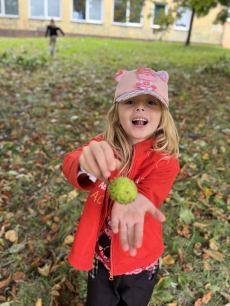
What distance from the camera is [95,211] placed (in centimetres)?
157

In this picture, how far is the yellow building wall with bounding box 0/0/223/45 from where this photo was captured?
722 inches

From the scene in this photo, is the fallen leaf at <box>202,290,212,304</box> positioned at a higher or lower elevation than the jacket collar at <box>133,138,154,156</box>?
lower

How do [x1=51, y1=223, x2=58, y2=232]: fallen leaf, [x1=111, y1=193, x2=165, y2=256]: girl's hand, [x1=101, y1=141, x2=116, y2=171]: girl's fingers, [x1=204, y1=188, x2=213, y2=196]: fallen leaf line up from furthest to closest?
[x1=204, y1=188, x2=213, y2=196]: fallen leaf, [x1=51, y1=223, x2=58, y2=232]: fallen leaf, [x1=111, y1=193, x2=165, y2=256]: girl's hand, [x1=101, y1=141, x2=116, y2=171]: girl's fingers

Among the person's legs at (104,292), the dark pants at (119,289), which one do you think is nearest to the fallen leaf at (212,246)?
the dark pants at (119,289)

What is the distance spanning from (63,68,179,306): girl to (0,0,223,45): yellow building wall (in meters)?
18.9

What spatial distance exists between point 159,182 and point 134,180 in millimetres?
175

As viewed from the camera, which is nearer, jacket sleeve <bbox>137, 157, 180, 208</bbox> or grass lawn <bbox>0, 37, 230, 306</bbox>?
jacket sleeve <bbox>137, 157, 180, 208</bbox>

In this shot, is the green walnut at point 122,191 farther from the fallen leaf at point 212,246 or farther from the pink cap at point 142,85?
the fallen leaf at point 212,246

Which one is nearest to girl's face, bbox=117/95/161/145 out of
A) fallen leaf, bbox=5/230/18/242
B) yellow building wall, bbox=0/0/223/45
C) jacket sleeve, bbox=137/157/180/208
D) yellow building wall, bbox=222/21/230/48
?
jacket sleeve, bbox=137/157/180/208

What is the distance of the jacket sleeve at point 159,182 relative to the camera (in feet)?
4.64

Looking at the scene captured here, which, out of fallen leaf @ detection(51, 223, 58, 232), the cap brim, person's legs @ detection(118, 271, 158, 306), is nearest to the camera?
the cap brim

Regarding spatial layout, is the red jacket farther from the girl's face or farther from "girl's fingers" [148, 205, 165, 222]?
"girl's fingers" [148, 205, 165, 222]

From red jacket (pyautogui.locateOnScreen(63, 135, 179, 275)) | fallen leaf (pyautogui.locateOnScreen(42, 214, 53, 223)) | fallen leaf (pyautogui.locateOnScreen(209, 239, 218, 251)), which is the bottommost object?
fallen leaf (pyautogui.locateOnScreen(42, 214, 53, 223))

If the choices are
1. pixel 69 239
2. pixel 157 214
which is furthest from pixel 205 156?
pixel 157 214
